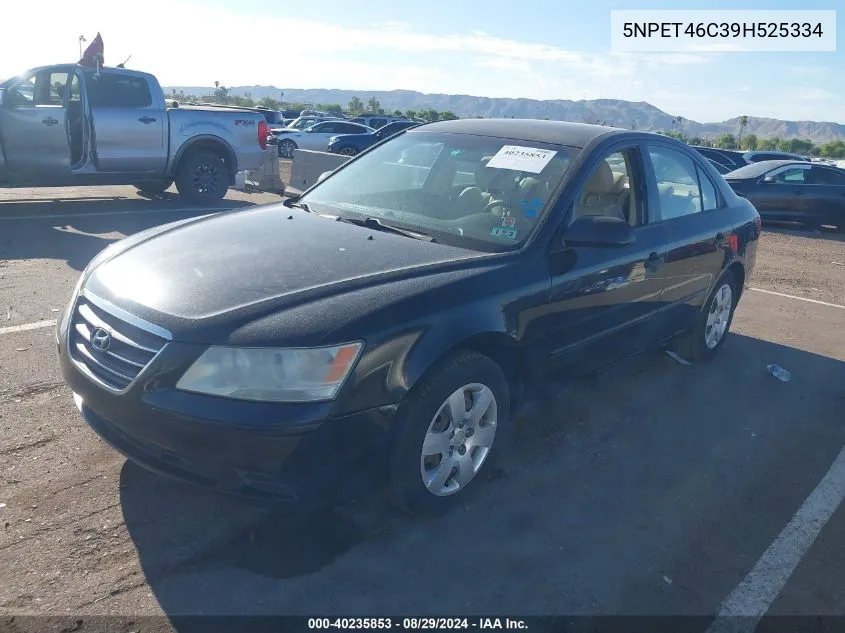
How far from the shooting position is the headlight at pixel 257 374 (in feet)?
8.79

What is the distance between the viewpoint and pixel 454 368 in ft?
10.2

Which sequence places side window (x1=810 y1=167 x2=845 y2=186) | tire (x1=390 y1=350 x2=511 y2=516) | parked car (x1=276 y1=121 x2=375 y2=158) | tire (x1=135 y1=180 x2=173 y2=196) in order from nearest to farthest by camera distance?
tire (x1=390 y1=350 x2=511 y2=516)
tire (x1=135 y1=180 x2=173 y2=196)
side window (x1=810 y1=167 x2=845 y2=186)
parked car (x1=276 y1=121 x2=375 y2=158)

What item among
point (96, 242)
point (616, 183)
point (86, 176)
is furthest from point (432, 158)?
point (86, 176)

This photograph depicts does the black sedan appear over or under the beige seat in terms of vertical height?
under

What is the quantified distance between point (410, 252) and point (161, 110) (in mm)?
8369

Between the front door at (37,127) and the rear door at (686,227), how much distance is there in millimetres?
7959

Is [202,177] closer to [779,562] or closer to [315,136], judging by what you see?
[779,562]

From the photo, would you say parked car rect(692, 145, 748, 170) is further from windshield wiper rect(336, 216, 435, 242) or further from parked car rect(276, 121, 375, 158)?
windshield wiper rect(336, 216, 435, 242)

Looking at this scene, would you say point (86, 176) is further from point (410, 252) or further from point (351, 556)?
A: point (351, 556)

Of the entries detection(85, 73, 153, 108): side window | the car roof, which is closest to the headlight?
the car roof

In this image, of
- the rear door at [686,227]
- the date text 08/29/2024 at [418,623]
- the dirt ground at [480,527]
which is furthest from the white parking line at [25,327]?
the rear door at [686,227]

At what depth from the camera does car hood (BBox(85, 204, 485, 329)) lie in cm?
291

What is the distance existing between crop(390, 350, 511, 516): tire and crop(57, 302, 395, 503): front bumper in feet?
0.60

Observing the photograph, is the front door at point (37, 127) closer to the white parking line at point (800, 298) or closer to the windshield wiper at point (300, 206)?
the windshield wiper at point (300, 206)
